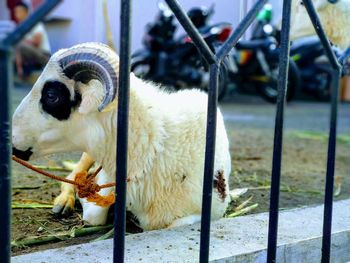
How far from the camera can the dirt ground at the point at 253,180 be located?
2.52 m

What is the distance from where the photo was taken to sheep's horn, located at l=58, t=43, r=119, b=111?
83.0 inches

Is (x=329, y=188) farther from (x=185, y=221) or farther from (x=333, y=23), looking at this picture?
(x=333, y=23)

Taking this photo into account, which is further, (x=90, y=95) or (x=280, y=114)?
(x=90, y=95)

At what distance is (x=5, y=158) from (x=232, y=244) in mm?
1101

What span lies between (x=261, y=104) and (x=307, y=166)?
696cm

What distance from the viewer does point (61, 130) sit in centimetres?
236

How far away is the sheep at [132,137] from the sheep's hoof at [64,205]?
0.26 m

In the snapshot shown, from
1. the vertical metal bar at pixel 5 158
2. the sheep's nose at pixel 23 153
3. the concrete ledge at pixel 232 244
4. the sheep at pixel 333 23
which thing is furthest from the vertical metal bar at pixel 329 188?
the sheep at pixel 333 23

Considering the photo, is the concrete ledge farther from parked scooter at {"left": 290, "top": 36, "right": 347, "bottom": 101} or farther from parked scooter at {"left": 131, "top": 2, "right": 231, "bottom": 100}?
parked scooter at {"left": 290, "top": 36, "right": 347, "bottom": 101}

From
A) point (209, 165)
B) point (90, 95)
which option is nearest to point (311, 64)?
point (90, 95)

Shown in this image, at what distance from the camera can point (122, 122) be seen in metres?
1.50

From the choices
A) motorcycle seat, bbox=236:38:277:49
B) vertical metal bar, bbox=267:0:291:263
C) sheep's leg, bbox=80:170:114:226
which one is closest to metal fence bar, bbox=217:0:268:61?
vertical metal bar, bbox=267:0:291:263

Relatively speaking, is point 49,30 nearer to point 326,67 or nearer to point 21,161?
point 326,67

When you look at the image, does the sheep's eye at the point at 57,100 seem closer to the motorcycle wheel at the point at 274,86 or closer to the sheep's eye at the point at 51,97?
the sheep's eye at the point at 51,97
